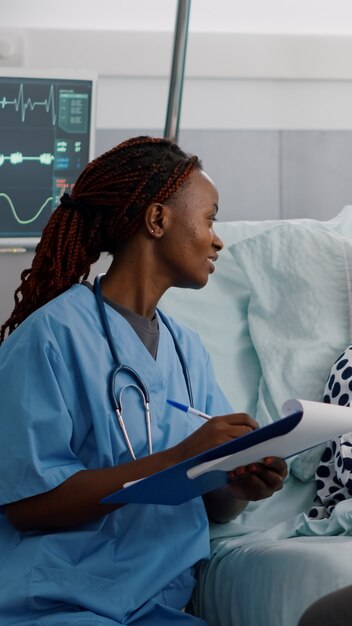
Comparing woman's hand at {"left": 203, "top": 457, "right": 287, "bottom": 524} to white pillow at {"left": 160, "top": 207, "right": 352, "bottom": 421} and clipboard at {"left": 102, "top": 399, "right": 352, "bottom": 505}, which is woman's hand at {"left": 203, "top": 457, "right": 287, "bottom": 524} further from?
white pillow at {"left": 160, "top": 207, "right": 352, "bottom": 421}

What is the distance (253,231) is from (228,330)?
0.89 feet

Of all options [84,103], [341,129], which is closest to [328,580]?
[84,103]

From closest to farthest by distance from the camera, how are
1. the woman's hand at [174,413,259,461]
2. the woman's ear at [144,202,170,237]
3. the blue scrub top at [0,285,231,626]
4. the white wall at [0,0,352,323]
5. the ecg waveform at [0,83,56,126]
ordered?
the woman's hand at [174,413,259,461] < the blue scrub top at [0,285,231,626] < the woman's ear at [144,202,170,237] < the ecg waveform at [0,83,56,126] < the white wall at [0,0,352,323]

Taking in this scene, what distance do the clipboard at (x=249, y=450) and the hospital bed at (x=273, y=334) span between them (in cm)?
32

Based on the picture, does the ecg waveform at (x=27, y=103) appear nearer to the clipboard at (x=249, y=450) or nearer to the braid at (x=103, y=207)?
the braid at (x=103, y=207)

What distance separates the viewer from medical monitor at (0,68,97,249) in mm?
2422

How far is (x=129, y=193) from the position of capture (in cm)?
166

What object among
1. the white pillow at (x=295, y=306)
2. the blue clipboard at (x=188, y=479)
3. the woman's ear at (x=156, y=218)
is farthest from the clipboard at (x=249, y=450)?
the white pillow at (x=295, y=306)

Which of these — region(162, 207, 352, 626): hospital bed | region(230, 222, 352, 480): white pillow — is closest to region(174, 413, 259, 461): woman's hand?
region(162, 207, 352, 626): hospital bed

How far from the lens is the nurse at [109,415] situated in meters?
1.49

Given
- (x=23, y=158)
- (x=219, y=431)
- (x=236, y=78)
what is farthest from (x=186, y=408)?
(x=236, y=78)

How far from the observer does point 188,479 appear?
1363 millimetres

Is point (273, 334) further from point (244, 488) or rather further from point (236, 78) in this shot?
point (236, 78)

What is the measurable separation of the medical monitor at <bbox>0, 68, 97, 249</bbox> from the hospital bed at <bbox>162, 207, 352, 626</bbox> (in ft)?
1.28
